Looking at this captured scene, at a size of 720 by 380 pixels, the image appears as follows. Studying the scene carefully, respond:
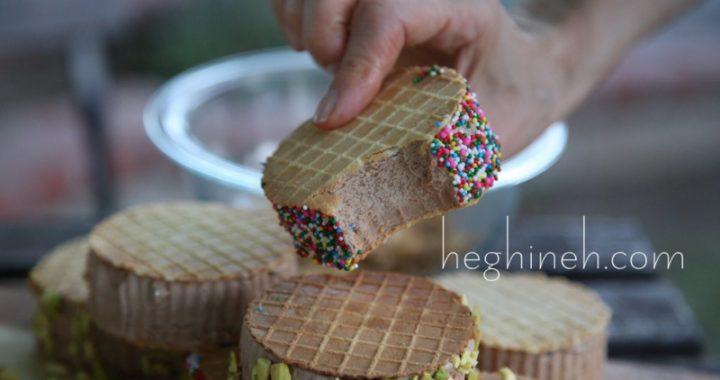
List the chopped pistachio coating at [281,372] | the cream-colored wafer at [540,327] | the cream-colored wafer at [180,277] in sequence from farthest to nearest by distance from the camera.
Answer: the cream-colored wafer at [540,327]
the cream-colored wafer at [180,277]
the chopped pistachio coating at [281,372]

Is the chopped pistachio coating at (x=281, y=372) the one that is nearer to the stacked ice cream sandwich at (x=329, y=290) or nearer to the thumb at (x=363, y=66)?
the stacked ice cream sandwich at (x=329, y=290)

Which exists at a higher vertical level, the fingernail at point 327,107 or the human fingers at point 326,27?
the human fingers at point 326,27

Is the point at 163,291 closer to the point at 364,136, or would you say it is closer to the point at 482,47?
the point at 364,136

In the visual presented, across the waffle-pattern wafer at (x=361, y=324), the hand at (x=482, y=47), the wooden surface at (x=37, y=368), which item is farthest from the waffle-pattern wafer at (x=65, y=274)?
the hand at (x=482, y=47)

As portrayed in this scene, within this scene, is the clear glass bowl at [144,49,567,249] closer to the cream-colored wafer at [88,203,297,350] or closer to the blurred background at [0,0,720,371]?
the cream-colored wafer at [88,203,297,350]

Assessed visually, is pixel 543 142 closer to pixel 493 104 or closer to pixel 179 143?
pixel 493 104

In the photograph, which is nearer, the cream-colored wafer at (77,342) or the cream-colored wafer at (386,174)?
the cream-colored wafer at (386,174)

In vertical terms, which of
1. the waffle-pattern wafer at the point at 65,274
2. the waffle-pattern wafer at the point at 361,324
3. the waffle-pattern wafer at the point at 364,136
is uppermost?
the waffle-pattern wafer at the point at 364,136
